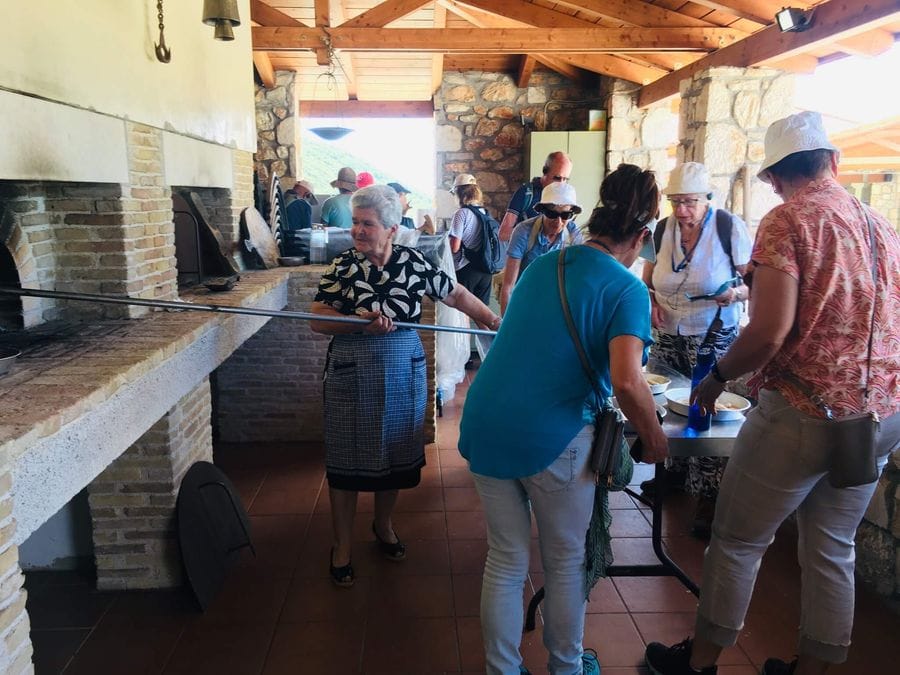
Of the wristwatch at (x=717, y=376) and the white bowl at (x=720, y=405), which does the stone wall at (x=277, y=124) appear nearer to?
the white bowl at (x=720, y=405)

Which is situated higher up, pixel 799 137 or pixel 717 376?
pixel 799 137

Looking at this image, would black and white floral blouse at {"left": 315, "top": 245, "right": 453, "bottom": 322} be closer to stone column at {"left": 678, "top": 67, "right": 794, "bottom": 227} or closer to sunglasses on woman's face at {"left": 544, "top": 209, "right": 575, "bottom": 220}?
sunglasses on woman's face at {"left": 544, "top": 209, "right": 575, "bottom": 220}

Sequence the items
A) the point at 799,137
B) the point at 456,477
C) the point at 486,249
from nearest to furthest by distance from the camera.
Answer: the point at 799,137, the point at 456,477, the point at 486,249

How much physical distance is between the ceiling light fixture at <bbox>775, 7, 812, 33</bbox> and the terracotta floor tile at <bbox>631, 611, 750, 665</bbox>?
3.58 metres

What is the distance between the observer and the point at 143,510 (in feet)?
9.79

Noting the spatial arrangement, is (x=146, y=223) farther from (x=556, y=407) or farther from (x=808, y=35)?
(x=808, y=35)

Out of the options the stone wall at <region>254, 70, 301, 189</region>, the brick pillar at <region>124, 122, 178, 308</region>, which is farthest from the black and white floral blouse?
the stone wall at <region>254, 70, 301, 189</region>

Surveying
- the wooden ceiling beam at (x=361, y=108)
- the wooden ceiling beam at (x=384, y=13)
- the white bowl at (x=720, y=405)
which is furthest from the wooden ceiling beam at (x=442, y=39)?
the white bowl at (x=720, y=405)

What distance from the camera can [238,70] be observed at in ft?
14.8

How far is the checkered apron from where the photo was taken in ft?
9.37

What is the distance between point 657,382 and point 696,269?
752mm

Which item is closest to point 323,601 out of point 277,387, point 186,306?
point 186,306

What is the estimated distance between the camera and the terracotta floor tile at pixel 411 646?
2514 millimetres

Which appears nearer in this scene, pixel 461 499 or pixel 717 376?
pixel 717 376
